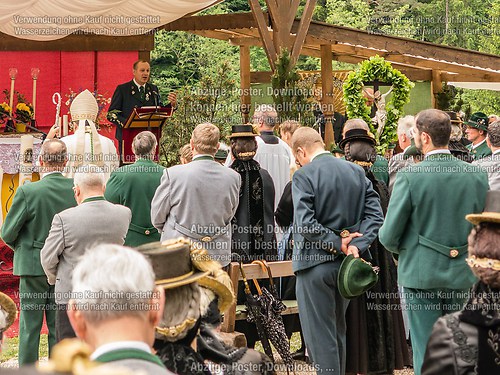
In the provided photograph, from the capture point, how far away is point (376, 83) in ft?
34.2

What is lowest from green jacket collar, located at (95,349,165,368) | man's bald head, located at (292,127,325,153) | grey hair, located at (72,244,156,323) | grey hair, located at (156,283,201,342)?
grey hair, located at (156,283,201,342)

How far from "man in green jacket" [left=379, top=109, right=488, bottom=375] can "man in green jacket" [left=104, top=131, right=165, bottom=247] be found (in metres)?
2.66

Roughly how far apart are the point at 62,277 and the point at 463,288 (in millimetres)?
2616

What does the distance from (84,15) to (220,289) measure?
11213 mm

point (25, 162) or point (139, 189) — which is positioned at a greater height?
point (25, 162)

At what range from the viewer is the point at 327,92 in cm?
1611

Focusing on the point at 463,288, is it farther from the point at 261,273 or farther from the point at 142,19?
the point at 142,19

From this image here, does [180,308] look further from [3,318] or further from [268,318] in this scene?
[268,318]

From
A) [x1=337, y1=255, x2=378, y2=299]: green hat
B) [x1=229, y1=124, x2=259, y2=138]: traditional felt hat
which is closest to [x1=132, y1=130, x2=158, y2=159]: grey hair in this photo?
[x1=229, y1=124, x2=259, y2=138]: traditional felt hat

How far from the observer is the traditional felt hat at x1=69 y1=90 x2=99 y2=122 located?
11.1 m

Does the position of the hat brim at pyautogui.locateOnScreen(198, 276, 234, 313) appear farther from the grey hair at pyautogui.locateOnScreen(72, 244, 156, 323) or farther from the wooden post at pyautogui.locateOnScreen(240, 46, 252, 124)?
the wooden post at pyautogui.locateOnScreen(240, 46, 252, 124)

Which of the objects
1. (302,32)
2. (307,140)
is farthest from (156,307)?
(302,32)

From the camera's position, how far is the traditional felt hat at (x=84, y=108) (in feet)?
36.5

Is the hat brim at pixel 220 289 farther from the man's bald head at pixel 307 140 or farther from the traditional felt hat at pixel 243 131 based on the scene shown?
the traditional felt hat at pixel 243 131
